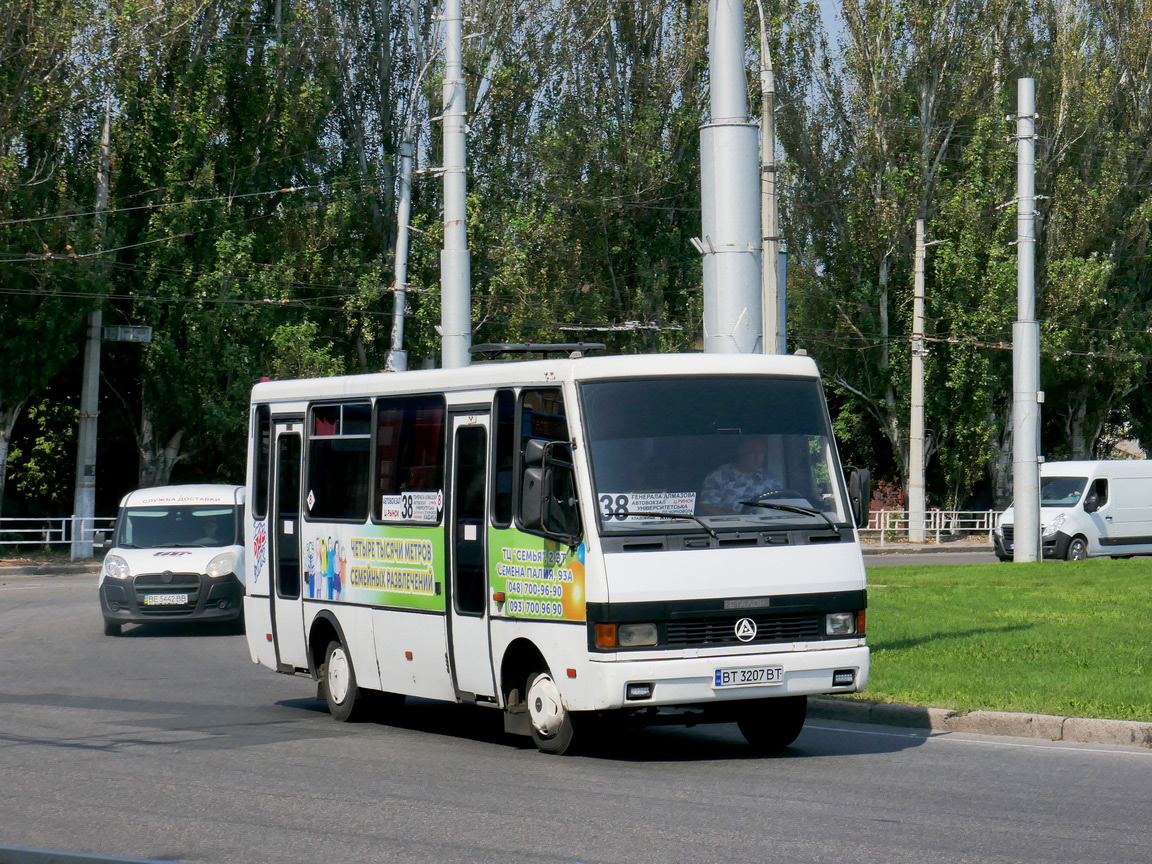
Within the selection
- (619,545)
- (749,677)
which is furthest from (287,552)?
(749,677)

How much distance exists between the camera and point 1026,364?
29547 millimetres

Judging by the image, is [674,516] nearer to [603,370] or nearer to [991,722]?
[603,370]

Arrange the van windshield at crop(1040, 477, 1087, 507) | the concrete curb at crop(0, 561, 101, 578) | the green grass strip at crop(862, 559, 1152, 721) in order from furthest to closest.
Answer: the van windshield at crop(1040, 477, 1087, 507) → the concrete curb at crop(0, 561, 101, 578) → the green grass strip at crop(862, 559, 1152, 721)

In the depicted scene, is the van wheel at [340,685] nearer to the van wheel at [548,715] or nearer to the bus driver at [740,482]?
→ the van wheel at [548,715]

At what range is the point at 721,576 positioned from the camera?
959cm

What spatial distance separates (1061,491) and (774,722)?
27.1 metres

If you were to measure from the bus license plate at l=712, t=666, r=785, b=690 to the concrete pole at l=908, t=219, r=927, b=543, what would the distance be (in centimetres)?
3533

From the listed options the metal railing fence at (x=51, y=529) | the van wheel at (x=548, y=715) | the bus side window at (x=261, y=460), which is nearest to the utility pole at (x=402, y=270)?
the metal railing fence at (x=51, y=529)

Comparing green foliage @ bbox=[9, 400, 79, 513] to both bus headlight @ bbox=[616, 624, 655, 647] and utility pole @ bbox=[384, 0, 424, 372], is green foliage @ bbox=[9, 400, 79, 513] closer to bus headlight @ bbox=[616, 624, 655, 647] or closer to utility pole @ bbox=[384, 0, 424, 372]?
utility pole @ bbox=[384, 0, 424, 372]

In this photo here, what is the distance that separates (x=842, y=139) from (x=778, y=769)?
39224 mm

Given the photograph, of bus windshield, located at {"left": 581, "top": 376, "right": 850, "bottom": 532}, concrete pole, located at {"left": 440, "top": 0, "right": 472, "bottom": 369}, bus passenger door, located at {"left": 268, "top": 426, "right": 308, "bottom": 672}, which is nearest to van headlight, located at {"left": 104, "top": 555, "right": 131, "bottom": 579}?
concrete pole, located at {"left": 440, "top": 0, "right": 472, "bottom": 369}

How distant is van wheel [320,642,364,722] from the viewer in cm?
1217

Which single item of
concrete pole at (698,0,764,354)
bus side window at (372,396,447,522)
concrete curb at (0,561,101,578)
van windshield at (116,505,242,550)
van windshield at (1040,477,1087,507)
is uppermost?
concrete pole at (698,0,764,354)

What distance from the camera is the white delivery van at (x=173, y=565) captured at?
64.8 feet
